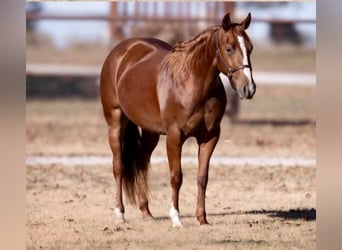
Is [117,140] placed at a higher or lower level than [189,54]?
lower

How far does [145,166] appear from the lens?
7270 millimetres

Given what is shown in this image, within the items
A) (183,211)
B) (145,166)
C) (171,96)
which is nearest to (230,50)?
(171,96)

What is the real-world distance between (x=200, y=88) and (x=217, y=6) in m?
13.0

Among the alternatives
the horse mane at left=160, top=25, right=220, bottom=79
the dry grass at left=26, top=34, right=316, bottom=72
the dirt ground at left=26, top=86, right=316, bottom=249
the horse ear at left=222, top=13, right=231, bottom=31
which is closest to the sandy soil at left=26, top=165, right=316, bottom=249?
the dirt ground at left=26, top=86, right=316, bottom=249

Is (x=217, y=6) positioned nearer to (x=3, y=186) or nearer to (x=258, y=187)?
(x=258, y=187)

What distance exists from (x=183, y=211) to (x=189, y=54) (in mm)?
1763

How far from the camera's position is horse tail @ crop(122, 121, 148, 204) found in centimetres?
728

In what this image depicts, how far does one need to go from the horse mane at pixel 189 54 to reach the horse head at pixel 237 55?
23 centimetres

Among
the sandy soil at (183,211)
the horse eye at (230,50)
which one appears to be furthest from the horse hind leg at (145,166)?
the horse eye at (230,50)

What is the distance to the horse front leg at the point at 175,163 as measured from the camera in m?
6.48

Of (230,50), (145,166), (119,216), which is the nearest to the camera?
(230,50)

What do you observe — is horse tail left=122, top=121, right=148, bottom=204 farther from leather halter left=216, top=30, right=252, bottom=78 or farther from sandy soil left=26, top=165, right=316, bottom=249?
leather halter left=216, top=30, right=252, bottom=78

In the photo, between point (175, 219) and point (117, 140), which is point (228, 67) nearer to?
point (175, 219)

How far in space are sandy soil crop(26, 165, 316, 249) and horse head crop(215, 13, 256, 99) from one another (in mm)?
1026
